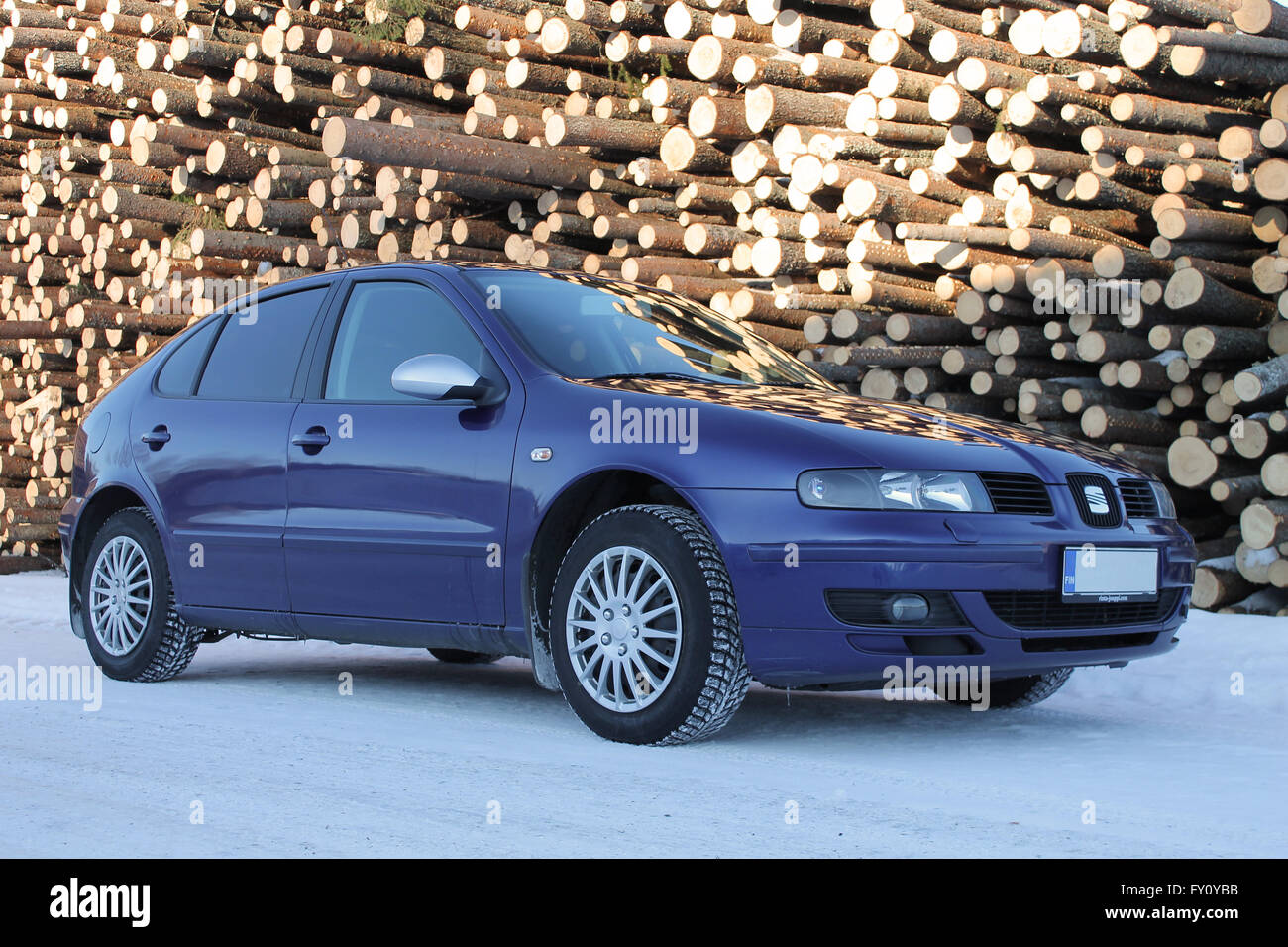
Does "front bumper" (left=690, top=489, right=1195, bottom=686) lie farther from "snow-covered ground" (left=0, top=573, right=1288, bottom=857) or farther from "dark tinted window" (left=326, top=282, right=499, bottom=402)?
"dark tinted window" (left=326, top=282, right=499, bottom=402)

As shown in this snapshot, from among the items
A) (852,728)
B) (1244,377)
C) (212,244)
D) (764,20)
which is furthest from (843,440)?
(212,244)

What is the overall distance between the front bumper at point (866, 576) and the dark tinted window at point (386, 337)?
1.37 m

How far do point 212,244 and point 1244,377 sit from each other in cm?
735

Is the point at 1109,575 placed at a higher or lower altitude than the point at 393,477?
lower

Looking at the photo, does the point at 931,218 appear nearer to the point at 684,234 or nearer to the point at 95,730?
the point at 684,234

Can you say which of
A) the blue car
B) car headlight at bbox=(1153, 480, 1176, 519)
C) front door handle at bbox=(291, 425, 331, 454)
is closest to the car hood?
the blue car

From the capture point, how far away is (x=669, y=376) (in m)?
5.46

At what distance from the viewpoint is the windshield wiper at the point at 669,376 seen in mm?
5343

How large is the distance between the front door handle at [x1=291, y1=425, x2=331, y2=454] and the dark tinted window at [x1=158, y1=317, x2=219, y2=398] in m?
0.98

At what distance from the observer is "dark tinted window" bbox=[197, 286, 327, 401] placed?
6.20 metres

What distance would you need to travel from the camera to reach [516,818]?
12.5 ft

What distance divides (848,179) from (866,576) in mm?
5223

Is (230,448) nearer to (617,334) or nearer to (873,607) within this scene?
(617,334)

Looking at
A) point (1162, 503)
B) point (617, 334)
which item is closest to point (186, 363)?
point (617, 334)
